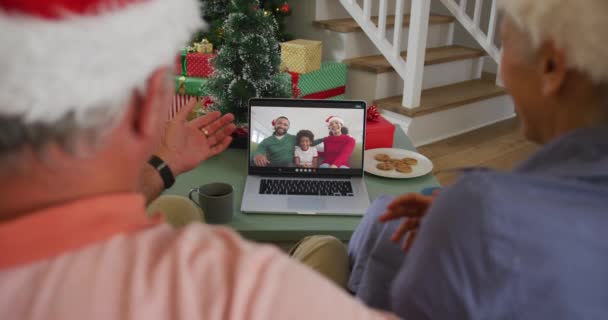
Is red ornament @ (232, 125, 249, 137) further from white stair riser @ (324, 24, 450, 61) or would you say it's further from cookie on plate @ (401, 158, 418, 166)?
white stair riser @ (324, 24, 450, 61)

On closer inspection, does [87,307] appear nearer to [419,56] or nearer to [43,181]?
[43,181]

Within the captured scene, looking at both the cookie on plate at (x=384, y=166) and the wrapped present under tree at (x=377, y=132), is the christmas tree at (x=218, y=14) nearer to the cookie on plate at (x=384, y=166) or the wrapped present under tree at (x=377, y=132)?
the wrapped present under tree at (x=377, y=132)

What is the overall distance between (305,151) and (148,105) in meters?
0.92

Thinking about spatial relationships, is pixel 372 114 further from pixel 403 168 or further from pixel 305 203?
pixel 305 203

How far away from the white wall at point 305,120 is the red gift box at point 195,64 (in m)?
1.73

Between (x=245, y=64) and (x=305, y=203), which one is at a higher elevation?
(x=245, y=64)

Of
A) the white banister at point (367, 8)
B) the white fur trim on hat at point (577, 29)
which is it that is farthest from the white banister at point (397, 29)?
the white fur trim on hat at point (577, 29)

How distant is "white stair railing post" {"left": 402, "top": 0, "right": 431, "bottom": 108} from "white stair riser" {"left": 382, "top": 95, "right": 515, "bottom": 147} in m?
0.12

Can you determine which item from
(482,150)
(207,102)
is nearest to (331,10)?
(482,150)

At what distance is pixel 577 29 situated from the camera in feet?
2.20

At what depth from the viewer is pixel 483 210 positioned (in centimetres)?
63

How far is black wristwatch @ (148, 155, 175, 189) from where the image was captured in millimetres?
1153

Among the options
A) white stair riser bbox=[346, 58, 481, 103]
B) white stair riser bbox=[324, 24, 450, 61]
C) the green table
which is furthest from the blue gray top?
white stair riser bbox=[324, 24, 450, 61]

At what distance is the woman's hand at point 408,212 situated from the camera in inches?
35.5
